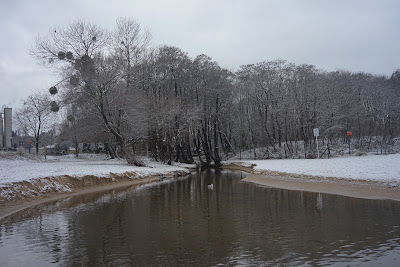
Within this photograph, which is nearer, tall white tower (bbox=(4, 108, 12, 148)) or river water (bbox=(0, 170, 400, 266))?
river water (bbox=(0, 170, 400, 266))

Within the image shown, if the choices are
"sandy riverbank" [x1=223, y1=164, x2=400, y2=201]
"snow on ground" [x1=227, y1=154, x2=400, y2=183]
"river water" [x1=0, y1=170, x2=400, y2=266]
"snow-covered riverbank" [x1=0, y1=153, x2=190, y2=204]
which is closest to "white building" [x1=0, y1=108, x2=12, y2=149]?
"snow-covered riverbank" [x1=0, y1=153, x2=190, y2=204]

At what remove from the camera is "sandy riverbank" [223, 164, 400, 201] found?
15.1 metres

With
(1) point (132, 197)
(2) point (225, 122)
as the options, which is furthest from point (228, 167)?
(1) point (132, 197)

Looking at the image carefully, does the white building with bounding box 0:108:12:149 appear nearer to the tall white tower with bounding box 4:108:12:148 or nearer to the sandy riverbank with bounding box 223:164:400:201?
the tall white tower with bounding box 4:108:12:148

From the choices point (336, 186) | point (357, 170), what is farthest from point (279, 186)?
point (357, 170)

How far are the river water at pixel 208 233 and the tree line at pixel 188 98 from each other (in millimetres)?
16439

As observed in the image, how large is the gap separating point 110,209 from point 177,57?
109 feet

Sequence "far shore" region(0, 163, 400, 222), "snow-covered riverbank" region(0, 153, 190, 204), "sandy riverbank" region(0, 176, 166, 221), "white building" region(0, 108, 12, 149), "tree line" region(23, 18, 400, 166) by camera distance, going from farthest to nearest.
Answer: "white building" region(0, 108, 12, 149), "tree line" region(23, 18, 400, 166), "snow-covered riverbank" region(0, 153, 190, 204), "far shore" region(0, 163, 400, 222), "sandy riverbank" region(0, 176, 166, 221)

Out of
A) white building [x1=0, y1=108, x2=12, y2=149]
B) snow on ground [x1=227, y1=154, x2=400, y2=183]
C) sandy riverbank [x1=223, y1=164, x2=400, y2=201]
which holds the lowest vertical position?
sandy riverbank [x1=223, y1=164, x2=400, y2=201]

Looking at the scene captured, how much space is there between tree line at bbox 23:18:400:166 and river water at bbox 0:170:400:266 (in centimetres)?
1644

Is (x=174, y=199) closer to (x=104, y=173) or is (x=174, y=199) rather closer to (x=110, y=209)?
(x=110, y=209)

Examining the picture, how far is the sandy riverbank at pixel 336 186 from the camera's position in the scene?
49.7 ft

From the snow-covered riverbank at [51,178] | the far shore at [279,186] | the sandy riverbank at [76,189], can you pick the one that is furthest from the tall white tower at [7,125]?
the far shore at [279,186]

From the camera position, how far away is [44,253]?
795 centimetres
